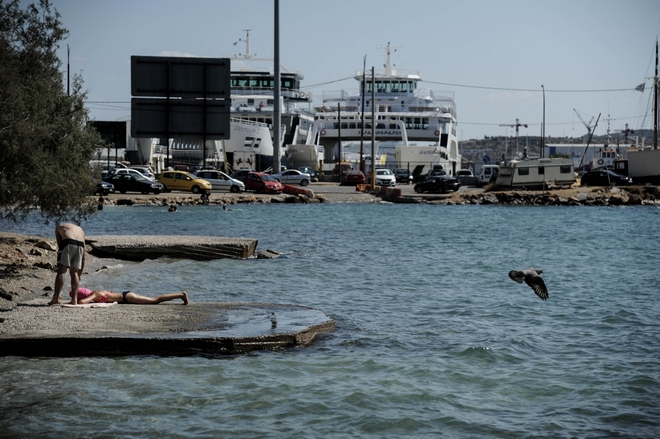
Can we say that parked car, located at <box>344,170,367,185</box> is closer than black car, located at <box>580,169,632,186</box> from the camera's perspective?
No

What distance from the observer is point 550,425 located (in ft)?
26.8

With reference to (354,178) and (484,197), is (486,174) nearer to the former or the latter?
(354,178)

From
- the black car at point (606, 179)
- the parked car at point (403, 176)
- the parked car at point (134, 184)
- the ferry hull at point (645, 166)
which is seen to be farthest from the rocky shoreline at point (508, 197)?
the parked car at point (403, 176)

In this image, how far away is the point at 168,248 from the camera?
20750 millimetres

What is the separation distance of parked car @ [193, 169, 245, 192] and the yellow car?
1.09 meters

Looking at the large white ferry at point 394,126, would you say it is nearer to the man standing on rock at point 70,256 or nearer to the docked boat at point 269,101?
the docked boat at point 269,101

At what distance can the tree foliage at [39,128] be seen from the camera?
16.3 metres

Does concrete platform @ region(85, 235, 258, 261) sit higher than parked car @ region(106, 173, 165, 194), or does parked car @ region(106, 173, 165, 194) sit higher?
parked car @ region(106, 173, 165, 194)

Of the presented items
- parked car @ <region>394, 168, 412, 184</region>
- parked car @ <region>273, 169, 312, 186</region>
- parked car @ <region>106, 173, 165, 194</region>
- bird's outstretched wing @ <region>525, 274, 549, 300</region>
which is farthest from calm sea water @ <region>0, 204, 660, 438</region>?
parked car @ <region>394, 168, 412, 184</region>

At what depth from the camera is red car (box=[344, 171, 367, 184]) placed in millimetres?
66375

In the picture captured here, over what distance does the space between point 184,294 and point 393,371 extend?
3991mm

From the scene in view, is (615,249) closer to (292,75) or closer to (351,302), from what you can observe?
(351,302)

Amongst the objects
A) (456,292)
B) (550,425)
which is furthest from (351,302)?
(550,425)

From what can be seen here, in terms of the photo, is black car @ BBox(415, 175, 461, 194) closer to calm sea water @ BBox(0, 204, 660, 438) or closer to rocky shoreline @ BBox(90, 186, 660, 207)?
rocky shoreline @ BBox(90, 186, 660, 207)
